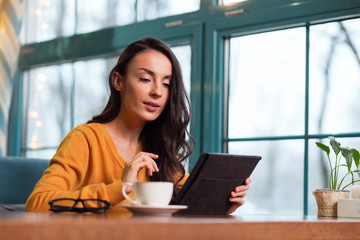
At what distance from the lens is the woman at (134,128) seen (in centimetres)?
177

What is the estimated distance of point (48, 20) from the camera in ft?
12.7

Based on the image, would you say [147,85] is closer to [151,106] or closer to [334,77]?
[151,106]

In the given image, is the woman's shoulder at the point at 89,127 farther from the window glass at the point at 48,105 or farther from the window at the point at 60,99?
the window glass at the point at 48,105

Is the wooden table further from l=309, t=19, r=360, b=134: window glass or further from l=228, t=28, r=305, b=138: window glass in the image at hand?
l=228, t=28, r=305, b=138: window glass

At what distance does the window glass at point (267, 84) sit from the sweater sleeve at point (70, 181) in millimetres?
1217

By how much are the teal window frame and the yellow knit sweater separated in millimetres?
997

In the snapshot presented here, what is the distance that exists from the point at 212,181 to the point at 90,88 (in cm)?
238

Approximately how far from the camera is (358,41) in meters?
2.49

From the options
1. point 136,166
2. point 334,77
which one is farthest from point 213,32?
point 136,166

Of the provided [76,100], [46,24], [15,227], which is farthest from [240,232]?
[46,24]

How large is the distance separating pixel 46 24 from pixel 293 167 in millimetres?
2197

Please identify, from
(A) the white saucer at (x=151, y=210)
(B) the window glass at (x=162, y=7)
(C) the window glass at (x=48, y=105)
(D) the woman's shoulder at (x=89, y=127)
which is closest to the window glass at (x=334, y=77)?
→ (B) the window glass at (x=162, y=7)

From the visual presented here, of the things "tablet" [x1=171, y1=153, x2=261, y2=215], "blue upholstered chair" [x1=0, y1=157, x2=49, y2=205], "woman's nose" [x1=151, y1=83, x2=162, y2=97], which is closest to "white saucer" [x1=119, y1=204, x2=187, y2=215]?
"tablet" [x1=171, y1=153, x2=261, y2=215]

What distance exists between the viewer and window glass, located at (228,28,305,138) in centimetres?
268
